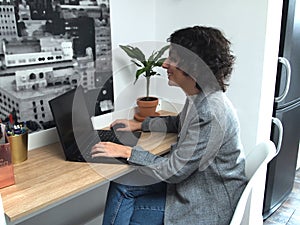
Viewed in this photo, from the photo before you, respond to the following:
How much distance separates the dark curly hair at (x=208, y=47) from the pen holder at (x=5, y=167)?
0.80m

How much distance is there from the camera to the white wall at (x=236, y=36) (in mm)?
1707

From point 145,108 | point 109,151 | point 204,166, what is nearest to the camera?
point 204,166

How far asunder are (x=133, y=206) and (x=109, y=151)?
272 millimetres

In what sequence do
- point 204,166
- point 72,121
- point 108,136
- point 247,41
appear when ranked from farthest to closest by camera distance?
1. point 247,41
2. point 108,136
3. point 72,121
4. point 204,166

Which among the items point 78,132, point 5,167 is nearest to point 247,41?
point 78,132

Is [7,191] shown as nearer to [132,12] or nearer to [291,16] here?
[132,12]

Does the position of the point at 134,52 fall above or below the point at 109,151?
above

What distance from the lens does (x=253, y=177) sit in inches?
47.7

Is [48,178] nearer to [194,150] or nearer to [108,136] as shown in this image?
[108,136]

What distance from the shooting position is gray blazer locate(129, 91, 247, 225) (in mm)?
1230

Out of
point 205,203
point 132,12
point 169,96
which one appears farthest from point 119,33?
point 205,203

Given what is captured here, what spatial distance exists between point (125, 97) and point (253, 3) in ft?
3.07

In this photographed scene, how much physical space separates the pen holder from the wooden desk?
0.02 meters

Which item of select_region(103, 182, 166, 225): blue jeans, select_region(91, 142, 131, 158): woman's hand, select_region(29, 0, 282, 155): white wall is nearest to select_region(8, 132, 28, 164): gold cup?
select_region(91, 142, 131, 158): woman's hand
